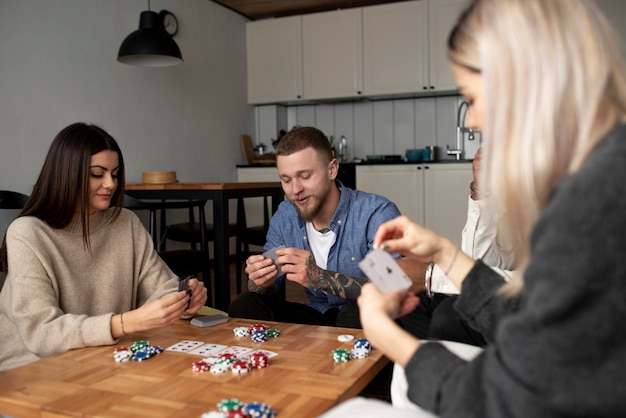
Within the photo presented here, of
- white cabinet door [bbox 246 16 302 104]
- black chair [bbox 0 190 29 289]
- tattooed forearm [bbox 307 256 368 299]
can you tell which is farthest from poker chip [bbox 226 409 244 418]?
white cabinet door [bbox 246 16 302 104]

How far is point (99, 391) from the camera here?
3.97 ft

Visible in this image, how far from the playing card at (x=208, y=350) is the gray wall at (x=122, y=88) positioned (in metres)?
2.51

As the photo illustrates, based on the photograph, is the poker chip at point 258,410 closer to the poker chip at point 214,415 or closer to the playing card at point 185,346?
the poker chip at point 214,415

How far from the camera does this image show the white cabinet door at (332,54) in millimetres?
5797

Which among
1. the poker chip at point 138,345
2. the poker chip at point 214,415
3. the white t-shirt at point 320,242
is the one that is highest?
the white t-shirt at point 320,242

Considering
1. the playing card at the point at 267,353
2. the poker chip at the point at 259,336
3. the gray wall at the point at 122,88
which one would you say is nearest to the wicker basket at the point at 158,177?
the gray wall at the point at 122,88

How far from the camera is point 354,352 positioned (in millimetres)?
1397

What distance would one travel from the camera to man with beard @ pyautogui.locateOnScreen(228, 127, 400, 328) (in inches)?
85.1

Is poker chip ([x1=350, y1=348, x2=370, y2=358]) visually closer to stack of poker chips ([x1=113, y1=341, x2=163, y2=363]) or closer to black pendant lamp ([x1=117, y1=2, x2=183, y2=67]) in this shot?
stack of poker chips ([x1=113, y1=341, x2=163, y2=363])

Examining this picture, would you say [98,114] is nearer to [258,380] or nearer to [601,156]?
[258,380]

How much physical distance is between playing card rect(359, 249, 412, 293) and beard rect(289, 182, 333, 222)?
45.2 inches

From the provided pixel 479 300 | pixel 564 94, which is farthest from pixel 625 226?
pixel 479 300

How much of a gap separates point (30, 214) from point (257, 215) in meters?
4.25

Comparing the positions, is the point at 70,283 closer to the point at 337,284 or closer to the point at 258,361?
the point at 258,361
